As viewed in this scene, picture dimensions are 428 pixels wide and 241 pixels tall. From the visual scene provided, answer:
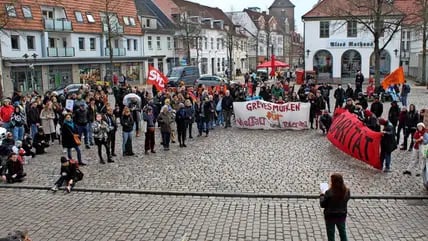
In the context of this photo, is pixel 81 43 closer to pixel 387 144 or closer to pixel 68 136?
pixel 68 136

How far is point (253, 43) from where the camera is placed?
307 feet

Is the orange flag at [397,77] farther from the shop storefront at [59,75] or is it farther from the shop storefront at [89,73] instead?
the shop storefront at [89,73]

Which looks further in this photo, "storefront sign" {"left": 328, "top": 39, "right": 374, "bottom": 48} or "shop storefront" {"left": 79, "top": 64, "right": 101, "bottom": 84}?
"storefront sign" {"left": 328, "top": 39, "right": 374, "bottom": 48}

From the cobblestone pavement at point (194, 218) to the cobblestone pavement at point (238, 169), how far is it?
81cm

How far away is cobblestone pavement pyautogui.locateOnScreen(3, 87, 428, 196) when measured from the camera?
11633 mm

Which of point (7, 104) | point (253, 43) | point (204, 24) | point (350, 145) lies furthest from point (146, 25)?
point (350, 145)

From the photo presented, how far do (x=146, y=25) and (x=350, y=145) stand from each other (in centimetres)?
5105

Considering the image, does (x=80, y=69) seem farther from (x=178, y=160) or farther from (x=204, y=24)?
(x=178, y=160)

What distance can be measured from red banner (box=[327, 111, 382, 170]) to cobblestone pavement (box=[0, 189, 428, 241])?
260 centimetres

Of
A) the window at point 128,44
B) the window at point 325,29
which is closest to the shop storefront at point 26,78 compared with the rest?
the window at point 128,44

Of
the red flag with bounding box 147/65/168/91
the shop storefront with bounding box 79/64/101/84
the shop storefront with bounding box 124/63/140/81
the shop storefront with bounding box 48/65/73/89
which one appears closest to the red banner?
the red flag with bounding box 147/65/168/91

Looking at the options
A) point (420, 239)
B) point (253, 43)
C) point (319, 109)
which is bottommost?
point (420, 239)

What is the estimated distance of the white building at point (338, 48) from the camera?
165 ft

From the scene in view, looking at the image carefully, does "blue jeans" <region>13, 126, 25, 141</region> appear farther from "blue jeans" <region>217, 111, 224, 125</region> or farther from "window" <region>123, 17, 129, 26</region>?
"window" <region>123, 17, 129, 26</region>
